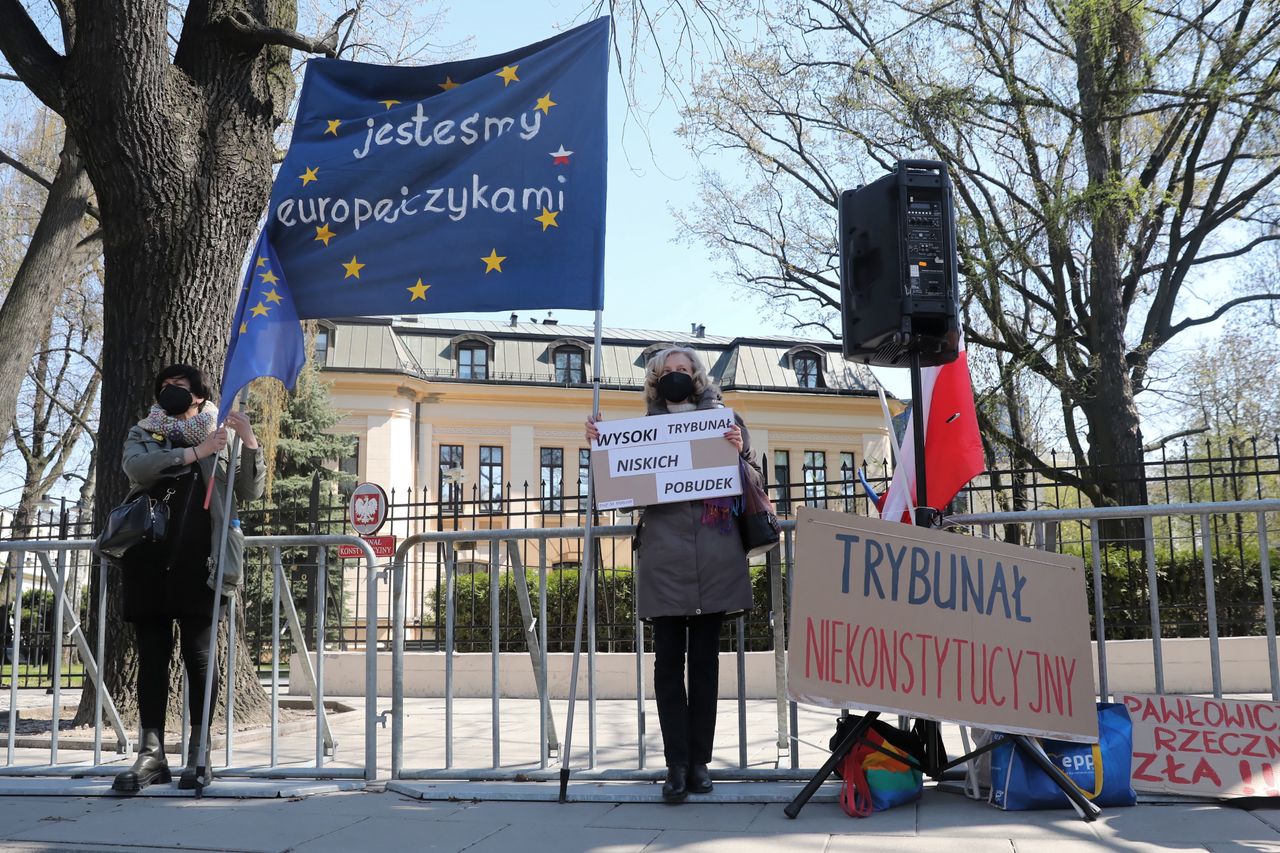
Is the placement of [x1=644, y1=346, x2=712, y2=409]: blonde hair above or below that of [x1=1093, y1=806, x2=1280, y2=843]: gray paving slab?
above

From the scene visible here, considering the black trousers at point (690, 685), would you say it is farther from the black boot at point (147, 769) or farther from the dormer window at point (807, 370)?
the dormer window at point (807, 370)

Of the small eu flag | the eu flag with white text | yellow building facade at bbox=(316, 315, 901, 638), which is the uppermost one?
yellow building facade at bbox=(316, 315, 901, 638)

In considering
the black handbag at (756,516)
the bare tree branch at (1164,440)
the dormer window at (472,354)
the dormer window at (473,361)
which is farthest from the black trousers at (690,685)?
the dormer window at (472,354)

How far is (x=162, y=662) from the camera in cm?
517

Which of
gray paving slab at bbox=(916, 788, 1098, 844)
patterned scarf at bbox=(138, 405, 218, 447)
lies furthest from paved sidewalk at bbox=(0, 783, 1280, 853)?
patterned scarf at bbox=(138, 405, 218, 447)

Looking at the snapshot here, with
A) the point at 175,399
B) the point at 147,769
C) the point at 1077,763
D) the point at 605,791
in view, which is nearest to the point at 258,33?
the point at 175,399

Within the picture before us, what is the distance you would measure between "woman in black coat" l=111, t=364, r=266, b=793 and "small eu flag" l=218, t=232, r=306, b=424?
0.20 meters

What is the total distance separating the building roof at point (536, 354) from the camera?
4206cm

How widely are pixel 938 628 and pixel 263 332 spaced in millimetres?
3534

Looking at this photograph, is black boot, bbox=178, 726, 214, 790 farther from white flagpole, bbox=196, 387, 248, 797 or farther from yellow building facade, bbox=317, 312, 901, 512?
yellow building facade, bbox=317, 312, 901, 512

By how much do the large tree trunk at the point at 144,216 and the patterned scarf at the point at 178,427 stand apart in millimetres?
2090

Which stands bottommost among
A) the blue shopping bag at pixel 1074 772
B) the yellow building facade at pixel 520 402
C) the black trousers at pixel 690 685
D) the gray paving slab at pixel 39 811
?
the gray paving slab at pixel 39 811

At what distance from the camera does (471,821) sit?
14.4ft

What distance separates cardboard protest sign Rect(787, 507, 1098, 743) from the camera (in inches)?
169
